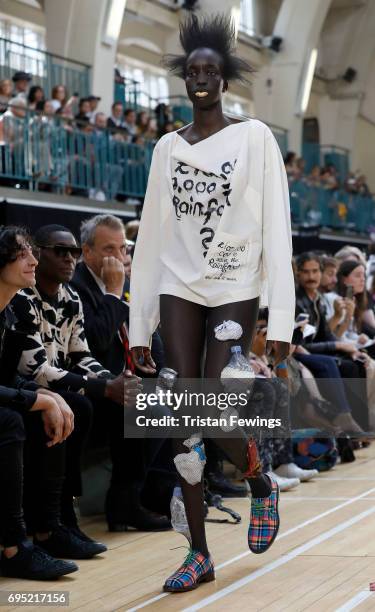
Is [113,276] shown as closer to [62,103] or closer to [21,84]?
[21,84]

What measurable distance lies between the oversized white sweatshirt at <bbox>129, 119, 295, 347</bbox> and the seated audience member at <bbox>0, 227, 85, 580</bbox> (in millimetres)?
584

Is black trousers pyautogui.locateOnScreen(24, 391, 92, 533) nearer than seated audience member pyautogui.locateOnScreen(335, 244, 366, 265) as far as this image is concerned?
Yes

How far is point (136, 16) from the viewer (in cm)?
1933

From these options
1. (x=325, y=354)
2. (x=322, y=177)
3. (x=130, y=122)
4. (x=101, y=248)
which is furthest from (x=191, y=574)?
(x=322, y=177)

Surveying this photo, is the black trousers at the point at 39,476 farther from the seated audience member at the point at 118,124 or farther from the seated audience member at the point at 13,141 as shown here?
the seated audience member at the point at 118,124

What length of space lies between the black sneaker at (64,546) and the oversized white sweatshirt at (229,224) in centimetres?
101

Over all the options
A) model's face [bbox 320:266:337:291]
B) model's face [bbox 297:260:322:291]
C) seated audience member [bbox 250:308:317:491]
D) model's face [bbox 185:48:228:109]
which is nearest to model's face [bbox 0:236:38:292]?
model's face [bbox 185:48:228:109]

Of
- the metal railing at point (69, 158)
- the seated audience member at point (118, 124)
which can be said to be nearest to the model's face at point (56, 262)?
the metal railing at point (69, 158)

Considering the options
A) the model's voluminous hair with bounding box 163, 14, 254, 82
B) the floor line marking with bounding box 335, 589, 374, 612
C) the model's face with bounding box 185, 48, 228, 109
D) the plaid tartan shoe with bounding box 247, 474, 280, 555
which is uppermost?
the model's voluminous hair with bounding box 163, 14, 254, 82

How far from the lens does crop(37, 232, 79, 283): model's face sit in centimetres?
433

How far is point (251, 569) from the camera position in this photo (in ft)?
12.0

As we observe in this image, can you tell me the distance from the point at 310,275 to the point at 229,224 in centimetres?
382

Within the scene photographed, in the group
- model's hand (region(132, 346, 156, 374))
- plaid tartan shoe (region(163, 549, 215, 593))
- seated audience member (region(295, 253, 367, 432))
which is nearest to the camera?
plaid tartan shoe (region(163, 549, 215, 593))

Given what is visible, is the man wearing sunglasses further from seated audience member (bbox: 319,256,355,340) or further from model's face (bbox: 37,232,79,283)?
seated audience member (bbox: 319,256,355,340)
